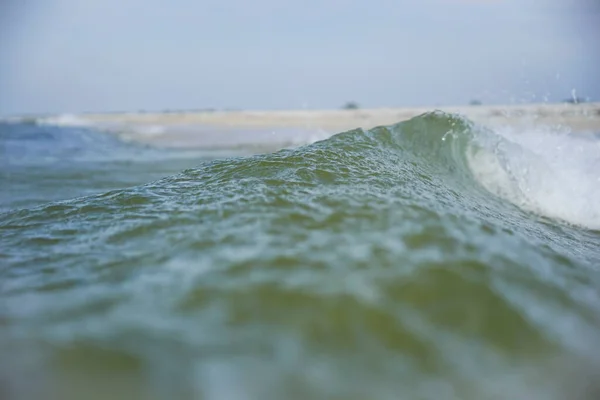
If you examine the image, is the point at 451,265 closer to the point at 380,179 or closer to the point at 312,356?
the point at 312,356

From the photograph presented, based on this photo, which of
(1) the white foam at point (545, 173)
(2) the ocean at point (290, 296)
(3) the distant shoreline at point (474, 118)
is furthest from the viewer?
(3) the distant shoreline at point (474, 118)

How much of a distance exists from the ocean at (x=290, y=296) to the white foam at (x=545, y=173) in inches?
70.5

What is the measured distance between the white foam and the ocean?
70.5 inches

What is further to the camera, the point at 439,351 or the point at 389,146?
the point at 389,146

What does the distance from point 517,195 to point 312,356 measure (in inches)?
199

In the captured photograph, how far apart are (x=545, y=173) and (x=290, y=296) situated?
5765mm

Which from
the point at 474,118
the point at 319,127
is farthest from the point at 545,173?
the point at 319,127

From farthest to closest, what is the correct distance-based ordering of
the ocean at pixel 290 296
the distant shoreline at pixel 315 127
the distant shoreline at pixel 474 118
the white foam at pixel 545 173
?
the distant shoreline at pixel 474 118 < the distant shoreline at pixel 315 127 < the white foam at pixel 545 173 < the ocean at pixel 290 296

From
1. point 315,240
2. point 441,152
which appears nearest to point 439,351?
point 315,240

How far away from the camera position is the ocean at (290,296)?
1.88 meters

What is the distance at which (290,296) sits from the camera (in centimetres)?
230

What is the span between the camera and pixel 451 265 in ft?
8.70

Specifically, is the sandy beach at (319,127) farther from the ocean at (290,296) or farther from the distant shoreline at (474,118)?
the ocean at (290,296)

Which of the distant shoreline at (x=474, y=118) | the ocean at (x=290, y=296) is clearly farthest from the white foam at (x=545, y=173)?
the ocean at (x=290, y=296)
